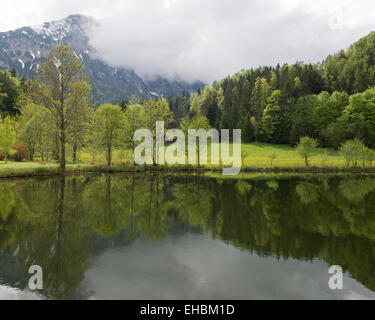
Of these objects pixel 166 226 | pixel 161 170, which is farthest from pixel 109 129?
pixel 166 226

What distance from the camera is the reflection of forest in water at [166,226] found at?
26.3 ft

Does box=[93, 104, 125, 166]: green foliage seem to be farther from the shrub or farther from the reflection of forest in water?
the reflection of forest in water

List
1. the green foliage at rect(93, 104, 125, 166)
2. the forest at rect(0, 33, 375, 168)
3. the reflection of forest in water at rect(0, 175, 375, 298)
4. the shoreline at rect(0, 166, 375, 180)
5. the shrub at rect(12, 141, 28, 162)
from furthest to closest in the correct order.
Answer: the shrub at rect(12, 141, 28, 162)
the green foliage at rect(93, 104, 125, 166)
the forest at rect(0, 33, 375, 168)
the shoreline at rect(0, 166, 375, 180)
the reflection of forest in water at rect(0, 175, 375, 298)

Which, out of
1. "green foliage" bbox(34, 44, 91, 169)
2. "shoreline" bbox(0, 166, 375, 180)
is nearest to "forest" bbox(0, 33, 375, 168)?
"green foliage" bbox(34, 44, 91, 169)

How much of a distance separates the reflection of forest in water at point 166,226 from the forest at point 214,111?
20611 mm

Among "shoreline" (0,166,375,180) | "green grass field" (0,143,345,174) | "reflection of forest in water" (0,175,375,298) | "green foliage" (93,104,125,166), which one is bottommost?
"reflection of forest in water" (0,175,375,298)

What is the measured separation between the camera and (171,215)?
569 inches

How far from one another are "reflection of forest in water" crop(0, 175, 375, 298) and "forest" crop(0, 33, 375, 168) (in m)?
20.6

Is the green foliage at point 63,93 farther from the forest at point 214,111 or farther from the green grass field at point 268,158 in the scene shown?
the green grass field at point 268,158

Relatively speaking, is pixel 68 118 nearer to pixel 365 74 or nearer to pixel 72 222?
pixel 72 222

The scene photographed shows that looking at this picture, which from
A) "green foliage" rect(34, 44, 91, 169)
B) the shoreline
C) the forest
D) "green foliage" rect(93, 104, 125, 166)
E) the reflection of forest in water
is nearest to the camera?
the reflection of forest in water

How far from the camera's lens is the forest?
36500mm
